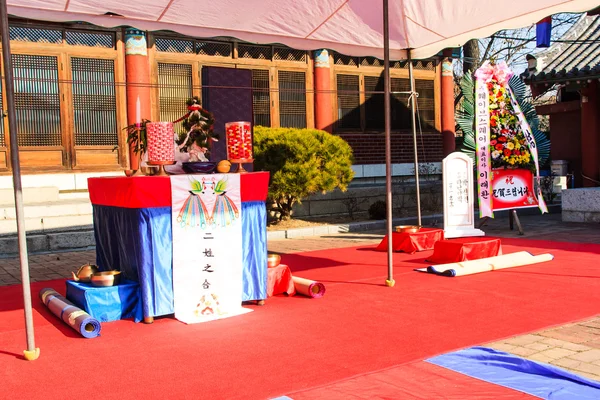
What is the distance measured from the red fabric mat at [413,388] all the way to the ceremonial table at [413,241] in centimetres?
495

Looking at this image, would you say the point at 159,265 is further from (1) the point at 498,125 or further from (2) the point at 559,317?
(1) the point at 498,125

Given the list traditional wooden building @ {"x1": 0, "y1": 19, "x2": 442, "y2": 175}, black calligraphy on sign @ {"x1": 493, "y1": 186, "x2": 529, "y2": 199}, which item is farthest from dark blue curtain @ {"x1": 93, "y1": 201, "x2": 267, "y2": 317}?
black calligraphy on sign @ {"x1": 493, "y1": 186, "x2": 529, "y2": 199}

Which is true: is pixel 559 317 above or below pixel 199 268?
below

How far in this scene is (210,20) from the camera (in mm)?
6840

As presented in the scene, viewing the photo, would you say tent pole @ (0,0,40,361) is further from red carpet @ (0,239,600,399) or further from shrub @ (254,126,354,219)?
shrub @ (254,126,354,219)

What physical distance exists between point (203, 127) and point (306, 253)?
3.57 metres

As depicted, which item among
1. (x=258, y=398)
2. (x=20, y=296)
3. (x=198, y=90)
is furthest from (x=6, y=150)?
(x=258, y=398)

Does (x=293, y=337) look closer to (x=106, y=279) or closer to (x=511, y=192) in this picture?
(x=106, y=279)

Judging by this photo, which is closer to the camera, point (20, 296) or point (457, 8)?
point (20, 296)

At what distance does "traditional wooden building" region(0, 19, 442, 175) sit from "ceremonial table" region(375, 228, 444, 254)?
107 inches

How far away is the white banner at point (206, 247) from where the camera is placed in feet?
16.3

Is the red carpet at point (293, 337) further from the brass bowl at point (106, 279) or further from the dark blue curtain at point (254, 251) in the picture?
the brass bowl at point (106, 279)

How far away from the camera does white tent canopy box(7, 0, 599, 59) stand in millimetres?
6191

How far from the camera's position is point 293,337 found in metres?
4.37
